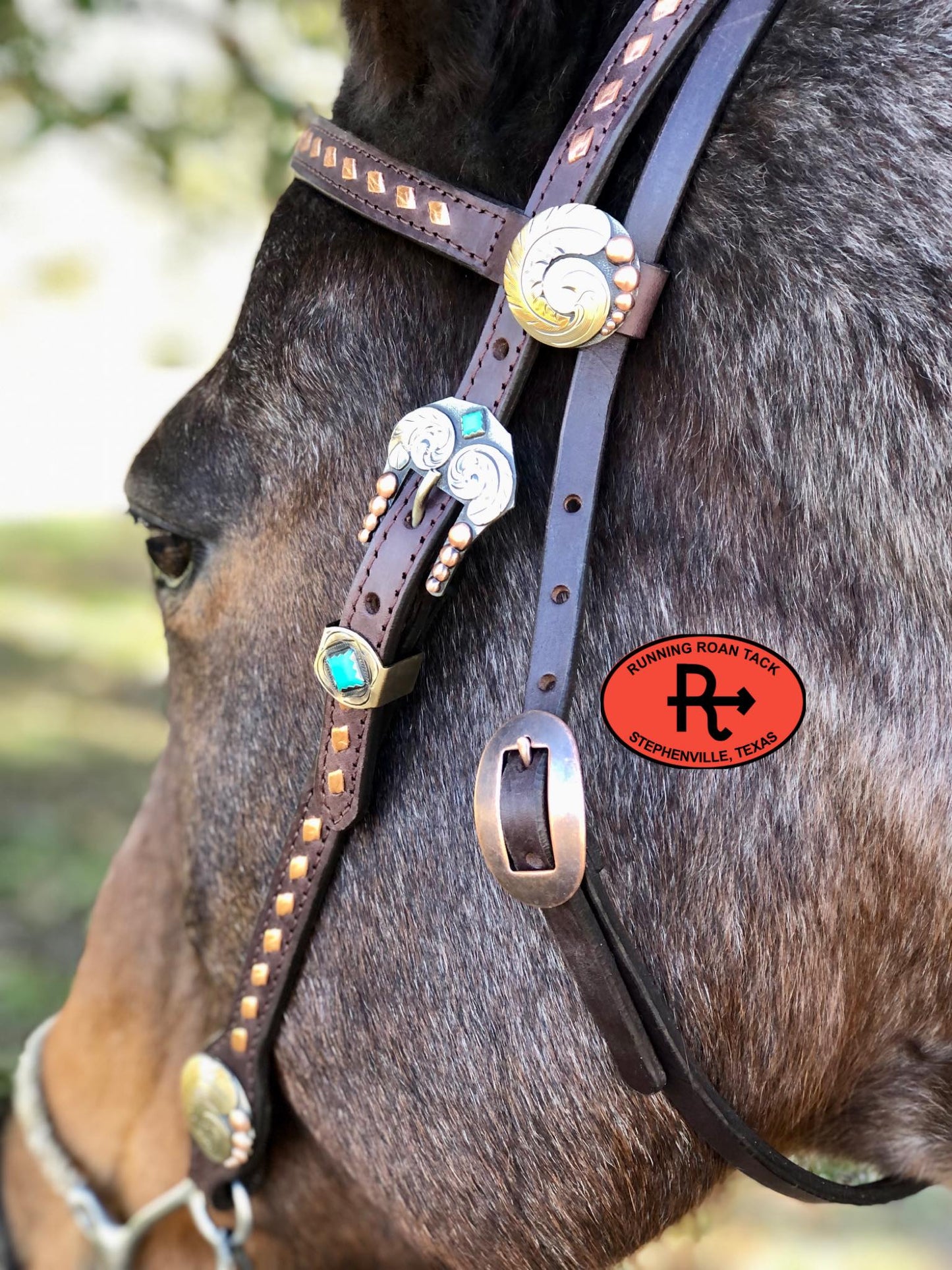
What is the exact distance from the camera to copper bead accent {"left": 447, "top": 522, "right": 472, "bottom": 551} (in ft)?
3.61

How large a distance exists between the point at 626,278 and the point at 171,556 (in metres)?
0.66

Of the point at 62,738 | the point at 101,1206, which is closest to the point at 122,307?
the point at 62,738

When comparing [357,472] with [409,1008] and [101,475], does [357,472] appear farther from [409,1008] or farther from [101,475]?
[101,475]

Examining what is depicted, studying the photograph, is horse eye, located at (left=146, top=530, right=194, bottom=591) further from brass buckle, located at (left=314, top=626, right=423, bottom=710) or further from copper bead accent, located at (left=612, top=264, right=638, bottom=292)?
copper bead accent, located at (left=612, top=264, right=638, bottom=292)

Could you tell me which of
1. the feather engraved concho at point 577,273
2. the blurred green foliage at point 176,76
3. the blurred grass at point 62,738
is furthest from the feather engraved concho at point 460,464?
the blurred green foliage at point 176,76

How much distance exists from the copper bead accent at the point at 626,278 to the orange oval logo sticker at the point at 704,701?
0.33 meters

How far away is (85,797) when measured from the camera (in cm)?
513

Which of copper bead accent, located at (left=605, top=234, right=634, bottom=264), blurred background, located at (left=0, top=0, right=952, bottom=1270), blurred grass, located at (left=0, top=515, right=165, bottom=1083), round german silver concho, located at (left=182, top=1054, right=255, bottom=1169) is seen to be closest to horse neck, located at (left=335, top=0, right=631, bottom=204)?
copper bead accent, located at (left=605, top=234, right=634, bottom=264)

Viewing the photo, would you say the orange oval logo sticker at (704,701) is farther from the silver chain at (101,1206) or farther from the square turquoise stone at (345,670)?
the silver chain at (101,1206)

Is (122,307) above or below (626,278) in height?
above

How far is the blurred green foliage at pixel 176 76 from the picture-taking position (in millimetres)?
3428

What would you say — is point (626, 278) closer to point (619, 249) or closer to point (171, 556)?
point (619, 249)

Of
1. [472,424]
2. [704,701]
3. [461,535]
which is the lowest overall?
[704,701]

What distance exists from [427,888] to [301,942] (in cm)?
18
